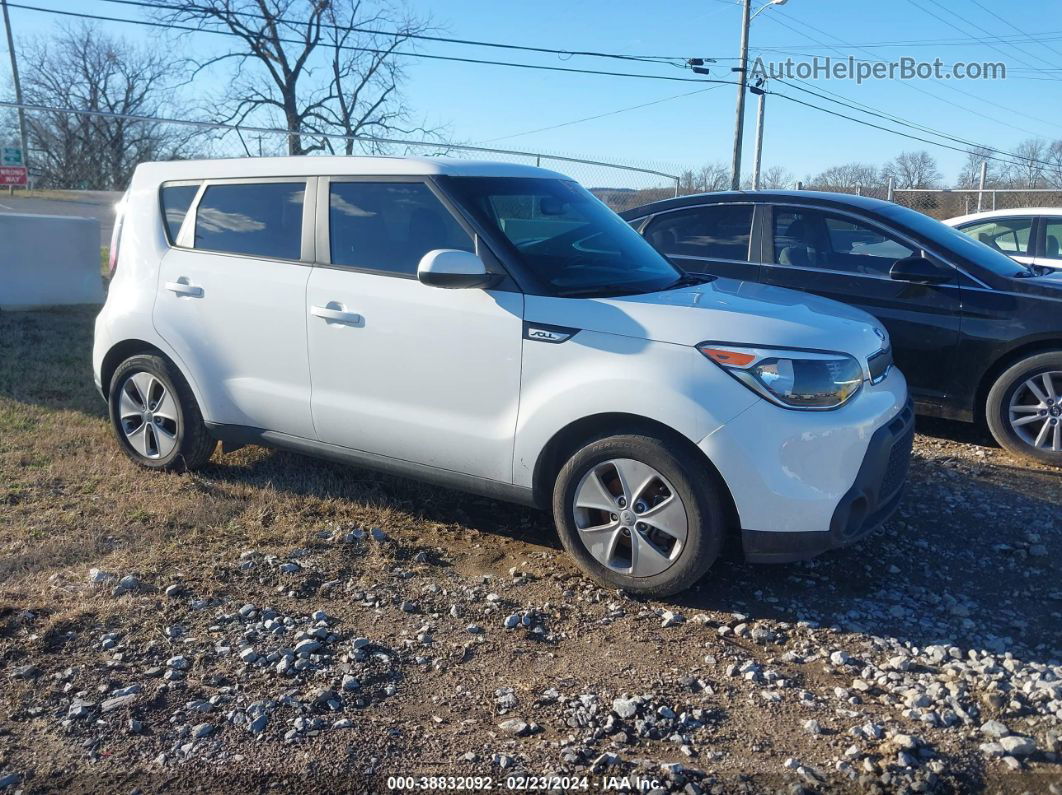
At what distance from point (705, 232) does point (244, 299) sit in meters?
3.82

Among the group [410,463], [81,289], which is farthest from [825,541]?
[81,289]

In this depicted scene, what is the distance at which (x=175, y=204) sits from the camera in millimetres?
5309

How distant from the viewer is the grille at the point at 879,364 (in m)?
3.99

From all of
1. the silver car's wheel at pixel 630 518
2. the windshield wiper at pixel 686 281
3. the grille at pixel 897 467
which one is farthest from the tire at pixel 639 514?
the windshield wiper at pixel 686 281

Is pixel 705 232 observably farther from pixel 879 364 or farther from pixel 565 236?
pixel 879 364

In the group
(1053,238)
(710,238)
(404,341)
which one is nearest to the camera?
(404,341)

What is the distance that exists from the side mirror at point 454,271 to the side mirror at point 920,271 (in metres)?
3.37

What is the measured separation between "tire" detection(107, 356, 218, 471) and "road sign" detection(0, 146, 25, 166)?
15265 millimetres

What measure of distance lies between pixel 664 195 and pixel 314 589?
1622 cm

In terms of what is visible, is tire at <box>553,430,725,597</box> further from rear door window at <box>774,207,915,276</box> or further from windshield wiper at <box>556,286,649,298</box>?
rear door window at <box>774,207,915,276</box>

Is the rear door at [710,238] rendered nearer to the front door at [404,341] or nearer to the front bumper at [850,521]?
the front door at [404,341]

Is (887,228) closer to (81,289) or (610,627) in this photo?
(610,627)

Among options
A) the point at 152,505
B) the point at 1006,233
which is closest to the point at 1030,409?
the point at 1006,233

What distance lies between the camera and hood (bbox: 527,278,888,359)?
147 inches
